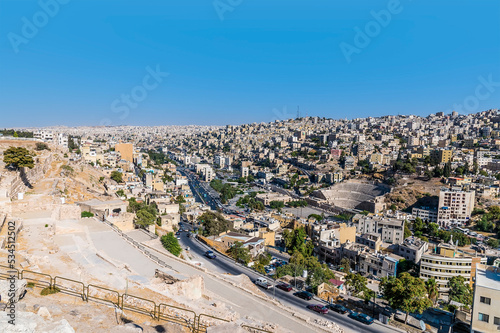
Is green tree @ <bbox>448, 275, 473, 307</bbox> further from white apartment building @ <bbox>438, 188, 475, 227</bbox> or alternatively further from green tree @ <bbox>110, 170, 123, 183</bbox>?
green tree @ <bbox>110, 170, 123, 183</bbox>

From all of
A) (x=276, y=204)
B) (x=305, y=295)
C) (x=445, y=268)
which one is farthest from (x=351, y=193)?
(x=305, y=295)

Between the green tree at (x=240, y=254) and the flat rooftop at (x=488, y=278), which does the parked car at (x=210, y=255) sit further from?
the flat rooftop at (x=488, y=278)

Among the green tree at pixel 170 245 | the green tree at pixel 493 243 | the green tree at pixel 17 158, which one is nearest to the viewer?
the green tree at pixel 170 245

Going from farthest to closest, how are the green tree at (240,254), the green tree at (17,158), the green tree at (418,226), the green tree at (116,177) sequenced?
the green tree at (418,226) < the green tree at (116,177) < the green tree at (240,254) < the green tree at (17,158)

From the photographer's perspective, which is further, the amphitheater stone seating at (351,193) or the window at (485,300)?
the amphitheater stone seating at (351,193)

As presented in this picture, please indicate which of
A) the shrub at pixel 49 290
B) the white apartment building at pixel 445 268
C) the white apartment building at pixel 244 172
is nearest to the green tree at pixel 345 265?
the white apartment building at pixel 445 268

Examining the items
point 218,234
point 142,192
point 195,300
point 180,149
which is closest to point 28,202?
point 195,300

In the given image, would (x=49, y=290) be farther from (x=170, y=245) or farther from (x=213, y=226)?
(x=213, y=226)
